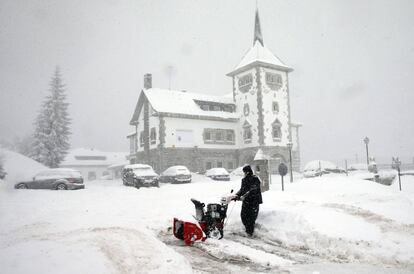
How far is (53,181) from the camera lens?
19469 mm

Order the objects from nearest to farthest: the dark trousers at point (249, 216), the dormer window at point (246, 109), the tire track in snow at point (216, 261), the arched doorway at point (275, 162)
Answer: the tire track in snow at point (216, 261) < the dark trousers at point (249, 216) < the arched doorway at point (275, 162) < the dormer window at point (246, 109)

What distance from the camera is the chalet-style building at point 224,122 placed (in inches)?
1352

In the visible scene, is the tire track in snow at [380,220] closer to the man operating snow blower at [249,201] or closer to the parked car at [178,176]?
the man operating snow blower at [249,201]

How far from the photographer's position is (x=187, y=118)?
115ft

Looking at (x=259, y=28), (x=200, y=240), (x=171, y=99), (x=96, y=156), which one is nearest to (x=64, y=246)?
(x=200, y=240)

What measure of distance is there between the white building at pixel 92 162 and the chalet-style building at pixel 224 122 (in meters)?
31.9

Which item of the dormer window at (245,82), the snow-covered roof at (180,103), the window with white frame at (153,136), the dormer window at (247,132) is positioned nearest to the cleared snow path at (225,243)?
the window with white frame at (153,136)

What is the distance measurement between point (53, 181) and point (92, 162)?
5364 cm

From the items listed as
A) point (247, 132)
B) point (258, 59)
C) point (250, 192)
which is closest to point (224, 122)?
point (247, 132)

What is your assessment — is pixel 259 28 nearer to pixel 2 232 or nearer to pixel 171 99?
pixel 171 99

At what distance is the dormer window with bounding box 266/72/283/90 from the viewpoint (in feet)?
125

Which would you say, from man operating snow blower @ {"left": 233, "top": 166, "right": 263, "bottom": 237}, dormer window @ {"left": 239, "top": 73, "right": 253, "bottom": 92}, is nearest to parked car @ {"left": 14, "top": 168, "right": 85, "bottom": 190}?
man operating snow blower @ {"left": 233, "top": 166, "right": 263, "bottom": 237}

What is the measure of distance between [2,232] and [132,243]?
13.0 ft

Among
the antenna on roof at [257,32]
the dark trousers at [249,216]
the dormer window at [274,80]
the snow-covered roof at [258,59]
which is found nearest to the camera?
the dark trousers at [249,216]
